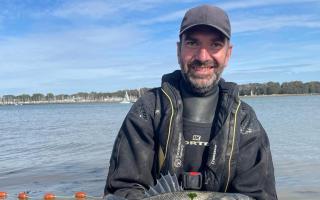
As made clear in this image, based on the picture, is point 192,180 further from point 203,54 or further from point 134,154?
point 203,54

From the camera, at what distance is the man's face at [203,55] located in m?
5.12

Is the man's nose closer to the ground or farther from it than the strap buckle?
farther from it

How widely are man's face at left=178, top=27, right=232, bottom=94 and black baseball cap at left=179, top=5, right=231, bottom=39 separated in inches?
2.9

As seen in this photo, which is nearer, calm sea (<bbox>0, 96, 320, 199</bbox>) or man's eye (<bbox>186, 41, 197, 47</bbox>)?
man's eye (<bbox>186, 41, 197, 47</bbox>)

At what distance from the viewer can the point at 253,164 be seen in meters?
5.31

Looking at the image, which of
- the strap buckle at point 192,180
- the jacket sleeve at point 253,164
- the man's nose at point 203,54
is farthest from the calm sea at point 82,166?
the man's nose at point 203,54

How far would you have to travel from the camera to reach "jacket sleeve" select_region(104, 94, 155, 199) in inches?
202

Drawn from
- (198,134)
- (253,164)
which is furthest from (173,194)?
(253,164)

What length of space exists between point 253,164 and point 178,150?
2.96 feet

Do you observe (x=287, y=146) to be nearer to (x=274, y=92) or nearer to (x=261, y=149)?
(x=261, y=149)

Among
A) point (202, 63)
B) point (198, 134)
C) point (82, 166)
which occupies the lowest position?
point (82, 166)

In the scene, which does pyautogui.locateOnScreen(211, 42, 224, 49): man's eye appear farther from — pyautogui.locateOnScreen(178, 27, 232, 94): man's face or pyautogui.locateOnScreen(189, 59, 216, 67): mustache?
pyautogui.locateOnScreen(189, 59, 216, 67): mustache

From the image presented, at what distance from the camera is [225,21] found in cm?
512

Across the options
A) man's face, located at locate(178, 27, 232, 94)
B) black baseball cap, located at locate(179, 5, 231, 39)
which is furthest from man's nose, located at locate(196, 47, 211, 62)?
black baseball cap, located at locate(179, 5, 231, 39)
